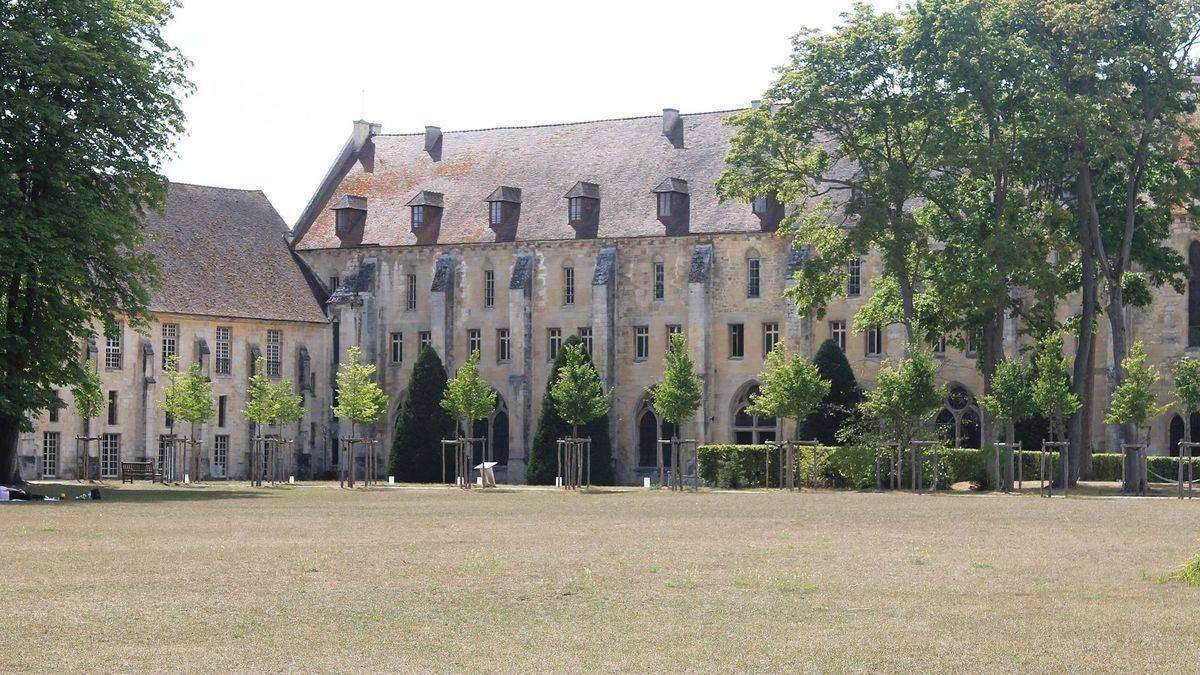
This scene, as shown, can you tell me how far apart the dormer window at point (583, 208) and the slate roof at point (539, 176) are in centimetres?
31


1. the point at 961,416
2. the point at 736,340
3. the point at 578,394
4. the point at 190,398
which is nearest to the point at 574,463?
the point at 578,394

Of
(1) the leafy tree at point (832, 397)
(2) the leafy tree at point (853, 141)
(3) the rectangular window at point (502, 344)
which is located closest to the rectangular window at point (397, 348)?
(3) the rectangular window at point (502, 344)

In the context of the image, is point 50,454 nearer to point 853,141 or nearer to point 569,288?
point 569,288

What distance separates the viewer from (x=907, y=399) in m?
59.5

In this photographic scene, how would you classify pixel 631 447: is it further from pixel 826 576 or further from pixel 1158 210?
pixel 826 576

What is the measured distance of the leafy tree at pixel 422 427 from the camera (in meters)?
81.1

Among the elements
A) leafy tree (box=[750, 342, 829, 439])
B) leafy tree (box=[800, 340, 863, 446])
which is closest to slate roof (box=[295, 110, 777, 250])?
leafy tree (box=[800, 340, 863, 446])

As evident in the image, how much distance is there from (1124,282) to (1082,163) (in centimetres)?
547

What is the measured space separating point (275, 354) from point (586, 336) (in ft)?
45.8

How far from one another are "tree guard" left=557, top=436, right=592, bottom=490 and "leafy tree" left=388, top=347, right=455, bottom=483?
6.00 metres

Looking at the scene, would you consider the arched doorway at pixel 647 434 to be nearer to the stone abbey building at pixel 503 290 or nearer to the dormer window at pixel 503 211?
the stone abbey building at pixel 503 290

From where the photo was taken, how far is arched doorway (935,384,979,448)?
2990 inches

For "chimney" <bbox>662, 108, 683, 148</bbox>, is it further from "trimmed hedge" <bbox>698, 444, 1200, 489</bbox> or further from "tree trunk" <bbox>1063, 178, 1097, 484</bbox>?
"tree trunk" <bbox>1063, 178, 1097, 484</bbox>

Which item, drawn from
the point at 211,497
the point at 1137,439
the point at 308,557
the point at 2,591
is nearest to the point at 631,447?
the point at 1137,439
